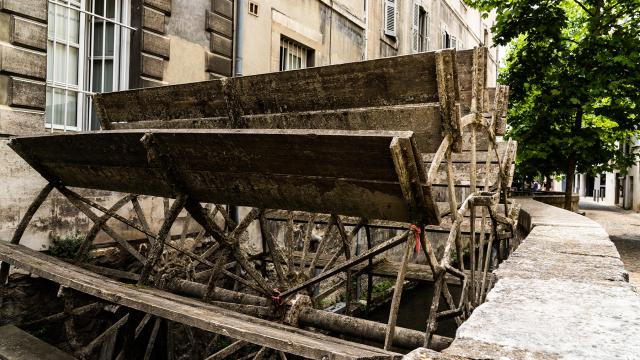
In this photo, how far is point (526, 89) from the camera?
9.64m

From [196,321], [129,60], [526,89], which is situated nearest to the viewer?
[196,321]

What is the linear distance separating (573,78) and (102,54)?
25.3 ft

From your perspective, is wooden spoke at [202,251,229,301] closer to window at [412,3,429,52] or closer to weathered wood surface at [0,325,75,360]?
weathered wood surface at [0,325,75,360]

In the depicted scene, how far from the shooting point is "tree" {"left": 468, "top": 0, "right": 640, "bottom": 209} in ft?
27.1

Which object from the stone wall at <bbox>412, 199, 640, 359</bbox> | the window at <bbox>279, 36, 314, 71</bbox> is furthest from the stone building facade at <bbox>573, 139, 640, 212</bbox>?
the stone wall at <bbox>412, 199, 640, 359</bbox>

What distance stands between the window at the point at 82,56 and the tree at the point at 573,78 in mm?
6809

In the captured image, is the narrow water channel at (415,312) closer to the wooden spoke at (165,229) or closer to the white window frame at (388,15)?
the wooden spoke at (165,229)

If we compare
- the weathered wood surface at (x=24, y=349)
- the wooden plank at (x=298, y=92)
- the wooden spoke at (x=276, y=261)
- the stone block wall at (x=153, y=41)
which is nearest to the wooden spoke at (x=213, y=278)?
the wooden spoke at (x=276, y=261)

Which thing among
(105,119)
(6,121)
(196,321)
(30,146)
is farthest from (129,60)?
(196,321)

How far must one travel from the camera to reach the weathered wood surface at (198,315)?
7.04 ft

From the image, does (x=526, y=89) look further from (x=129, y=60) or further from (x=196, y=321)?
(x=196, y=321)

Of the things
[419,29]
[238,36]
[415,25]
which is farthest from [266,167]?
[419,29]

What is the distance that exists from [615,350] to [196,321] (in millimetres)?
1790

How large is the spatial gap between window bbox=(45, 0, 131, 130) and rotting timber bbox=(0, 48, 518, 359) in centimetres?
61
